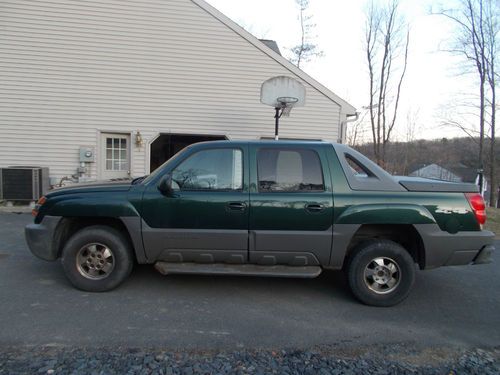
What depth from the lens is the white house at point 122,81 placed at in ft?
30.2

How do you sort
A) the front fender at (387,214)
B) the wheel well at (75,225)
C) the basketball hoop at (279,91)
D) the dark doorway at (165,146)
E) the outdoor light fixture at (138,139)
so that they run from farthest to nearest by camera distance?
1. the dark doorway at (165,146)
2. the outdoor light fixture at (138,139)
3. the basketball hoop at (279,91)
4. the wheel well at (75,225)
5. the front fender at (387,214)

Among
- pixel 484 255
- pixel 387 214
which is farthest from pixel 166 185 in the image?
pixel 484 255

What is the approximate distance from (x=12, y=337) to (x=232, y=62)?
8.86m

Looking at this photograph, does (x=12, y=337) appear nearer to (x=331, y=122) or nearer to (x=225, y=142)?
(x=225, y=142)

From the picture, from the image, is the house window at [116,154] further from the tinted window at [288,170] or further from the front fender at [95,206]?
the tinted window at [288,170]

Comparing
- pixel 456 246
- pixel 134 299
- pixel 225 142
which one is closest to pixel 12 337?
pixel 134 299

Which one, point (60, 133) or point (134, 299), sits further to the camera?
point (60, 133)

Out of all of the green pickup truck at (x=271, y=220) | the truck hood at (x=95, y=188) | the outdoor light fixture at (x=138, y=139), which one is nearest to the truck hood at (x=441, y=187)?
the green pickup truck at (x=271, y=220)

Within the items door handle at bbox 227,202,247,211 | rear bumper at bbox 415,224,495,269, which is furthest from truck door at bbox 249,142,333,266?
rear bumper at bbox 415,224,495,269

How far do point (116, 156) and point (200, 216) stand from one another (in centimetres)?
744

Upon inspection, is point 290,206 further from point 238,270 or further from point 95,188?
point 95,188

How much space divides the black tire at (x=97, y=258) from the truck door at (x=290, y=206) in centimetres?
153

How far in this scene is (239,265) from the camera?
368 centimetres

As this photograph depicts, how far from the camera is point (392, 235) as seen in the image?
379 centimetres
